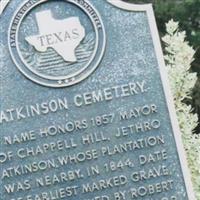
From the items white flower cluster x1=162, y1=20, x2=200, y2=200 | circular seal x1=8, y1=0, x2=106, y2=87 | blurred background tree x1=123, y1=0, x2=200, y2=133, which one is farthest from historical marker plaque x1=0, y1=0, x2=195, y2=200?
blurred background tree x1=123, y1=0, x2=200, y2=133

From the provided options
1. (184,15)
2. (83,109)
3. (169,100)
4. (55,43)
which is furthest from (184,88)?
(184,15)

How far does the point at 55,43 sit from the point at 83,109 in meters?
0.54

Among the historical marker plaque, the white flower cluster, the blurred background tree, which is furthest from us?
the blurred background tree

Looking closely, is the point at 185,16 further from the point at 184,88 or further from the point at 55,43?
the point at 55,43

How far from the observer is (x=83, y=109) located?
25.4ft

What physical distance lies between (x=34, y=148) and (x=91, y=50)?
2.79 ft

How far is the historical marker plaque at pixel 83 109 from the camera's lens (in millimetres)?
7699

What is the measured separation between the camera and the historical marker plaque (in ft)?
25.3

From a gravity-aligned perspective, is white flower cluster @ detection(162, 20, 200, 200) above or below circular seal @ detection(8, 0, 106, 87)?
below

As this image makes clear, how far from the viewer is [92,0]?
7.88 m

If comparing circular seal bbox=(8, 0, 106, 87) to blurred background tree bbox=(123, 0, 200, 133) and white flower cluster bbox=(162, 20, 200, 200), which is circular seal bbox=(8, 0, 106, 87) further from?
blurred background tree bbox=(123, 0, 200, 133)

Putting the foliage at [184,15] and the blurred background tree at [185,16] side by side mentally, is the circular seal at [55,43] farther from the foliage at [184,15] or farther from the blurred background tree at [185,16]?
the foliage at [184,15]

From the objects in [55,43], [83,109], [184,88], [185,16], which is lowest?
[184,88]

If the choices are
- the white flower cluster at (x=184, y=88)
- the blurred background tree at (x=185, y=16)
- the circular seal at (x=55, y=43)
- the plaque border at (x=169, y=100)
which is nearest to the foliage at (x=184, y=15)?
the blurred background tree at (x=185, y=16)
